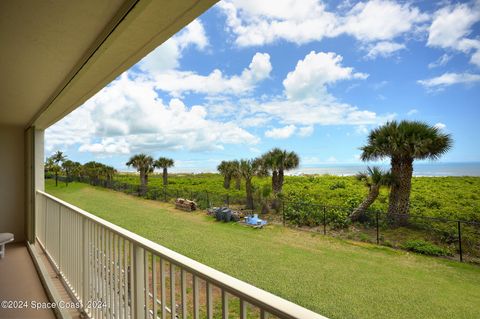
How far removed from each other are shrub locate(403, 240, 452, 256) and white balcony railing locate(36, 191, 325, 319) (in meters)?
7.42

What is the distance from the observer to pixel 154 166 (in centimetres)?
1967

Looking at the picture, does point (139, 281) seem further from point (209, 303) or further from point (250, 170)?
point (250, 170)

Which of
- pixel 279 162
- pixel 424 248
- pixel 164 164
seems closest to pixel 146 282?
pixel 424 248

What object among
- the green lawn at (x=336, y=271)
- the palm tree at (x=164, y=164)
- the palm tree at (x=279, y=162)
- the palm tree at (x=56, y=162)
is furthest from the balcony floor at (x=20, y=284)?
the palm tree at (x=56, y=162)

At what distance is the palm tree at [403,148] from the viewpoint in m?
8.04

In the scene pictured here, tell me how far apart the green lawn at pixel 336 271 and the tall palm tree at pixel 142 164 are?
9745mm

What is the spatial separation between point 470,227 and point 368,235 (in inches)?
98.8

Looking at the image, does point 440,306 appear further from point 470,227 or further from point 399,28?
point 399,28

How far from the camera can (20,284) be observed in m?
2.48

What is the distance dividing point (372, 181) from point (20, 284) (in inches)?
356

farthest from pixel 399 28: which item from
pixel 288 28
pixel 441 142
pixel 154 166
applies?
pixel 154 166

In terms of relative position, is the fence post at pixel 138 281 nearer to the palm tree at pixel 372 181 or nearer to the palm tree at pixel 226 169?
the palm tree at pixel 372 181

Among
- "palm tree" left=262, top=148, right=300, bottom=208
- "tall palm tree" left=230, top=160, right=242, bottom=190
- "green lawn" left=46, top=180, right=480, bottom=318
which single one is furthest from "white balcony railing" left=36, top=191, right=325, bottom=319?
"tall palm tree" left=230, top=160, right=242, bottom=190

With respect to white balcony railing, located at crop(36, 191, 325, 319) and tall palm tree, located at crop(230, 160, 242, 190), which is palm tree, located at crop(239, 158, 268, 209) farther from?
white balcony railing, located at crop(36, 191, 325, 319)
